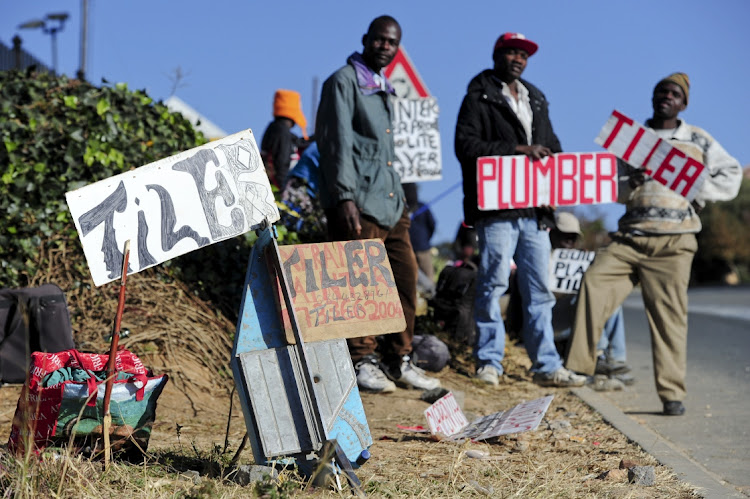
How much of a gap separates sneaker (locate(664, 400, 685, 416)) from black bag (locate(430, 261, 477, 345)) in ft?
7.43

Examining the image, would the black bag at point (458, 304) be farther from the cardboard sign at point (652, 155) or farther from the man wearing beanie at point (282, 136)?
the cardboard sign at point (652, 155)

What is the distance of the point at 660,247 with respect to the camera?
6.41 metres

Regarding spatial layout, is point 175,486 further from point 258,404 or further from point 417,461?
point 417,461

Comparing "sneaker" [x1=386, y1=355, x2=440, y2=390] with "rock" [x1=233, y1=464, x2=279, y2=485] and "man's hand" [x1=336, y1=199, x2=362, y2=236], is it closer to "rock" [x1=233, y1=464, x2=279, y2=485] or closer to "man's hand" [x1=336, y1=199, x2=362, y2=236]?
"man's hand" [x1=336, y1=199, x2=362, y2=236]

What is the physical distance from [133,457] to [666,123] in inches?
176

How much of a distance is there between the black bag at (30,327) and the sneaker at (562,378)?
3421 millimetres

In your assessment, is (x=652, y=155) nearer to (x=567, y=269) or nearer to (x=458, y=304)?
(x=567, y=269)

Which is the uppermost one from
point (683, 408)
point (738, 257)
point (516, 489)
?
point (516, 489)

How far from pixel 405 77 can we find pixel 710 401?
418cm

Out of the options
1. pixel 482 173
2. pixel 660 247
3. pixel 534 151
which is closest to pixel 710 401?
pixel 660 247

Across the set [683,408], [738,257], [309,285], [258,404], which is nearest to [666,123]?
[683,408]

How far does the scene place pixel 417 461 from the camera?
4.25 m

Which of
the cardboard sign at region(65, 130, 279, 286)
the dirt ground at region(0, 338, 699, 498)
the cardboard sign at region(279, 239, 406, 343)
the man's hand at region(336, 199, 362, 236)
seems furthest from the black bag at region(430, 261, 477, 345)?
the cardboard sign at region(65, 130, 279, 286)

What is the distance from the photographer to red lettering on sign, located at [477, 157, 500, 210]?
6.74 metres
